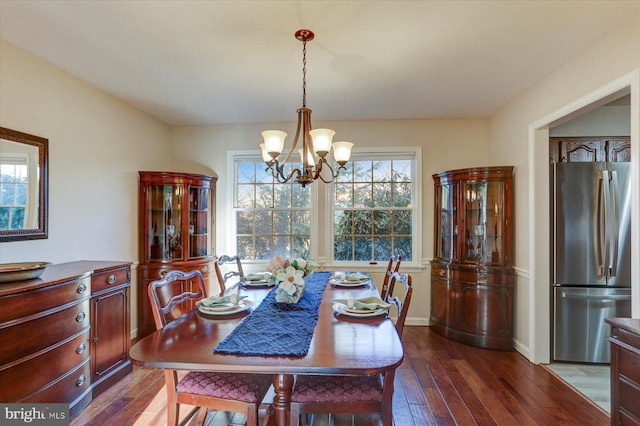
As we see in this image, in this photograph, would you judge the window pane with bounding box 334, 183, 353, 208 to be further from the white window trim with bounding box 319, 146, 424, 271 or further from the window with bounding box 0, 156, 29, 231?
the window with bounding box 0, 156, 29, 231

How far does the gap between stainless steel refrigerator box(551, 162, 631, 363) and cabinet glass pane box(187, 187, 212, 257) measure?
382 centimetres

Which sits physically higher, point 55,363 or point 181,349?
point 181,349

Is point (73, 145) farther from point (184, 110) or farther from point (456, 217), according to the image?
point (456, 217)

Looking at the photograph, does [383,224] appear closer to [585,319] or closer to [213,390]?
[585,319]

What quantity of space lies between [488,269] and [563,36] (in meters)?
2.19

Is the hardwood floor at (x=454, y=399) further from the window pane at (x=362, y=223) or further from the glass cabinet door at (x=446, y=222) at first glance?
the window pane at (x=362, y=223)

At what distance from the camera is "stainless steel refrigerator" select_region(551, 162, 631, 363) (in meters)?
2.90

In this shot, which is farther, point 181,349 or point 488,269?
Result: point 488,269

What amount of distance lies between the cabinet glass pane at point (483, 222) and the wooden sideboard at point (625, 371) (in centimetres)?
184

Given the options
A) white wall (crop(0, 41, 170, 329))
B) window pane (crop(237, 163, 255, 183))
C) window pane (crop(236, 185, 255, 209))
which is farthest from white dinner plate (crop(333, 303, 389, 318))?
window pane (crop(237, 163, 255, 183))

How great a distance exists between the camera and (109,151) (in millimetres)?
3314

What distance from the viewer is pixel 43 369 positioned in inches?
78.7

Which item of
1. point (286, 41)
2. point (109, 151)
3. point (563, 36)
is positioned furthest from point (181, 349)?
point (563, 36)

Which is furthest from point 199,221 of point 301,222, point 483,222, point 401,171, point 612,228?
point 612,228
